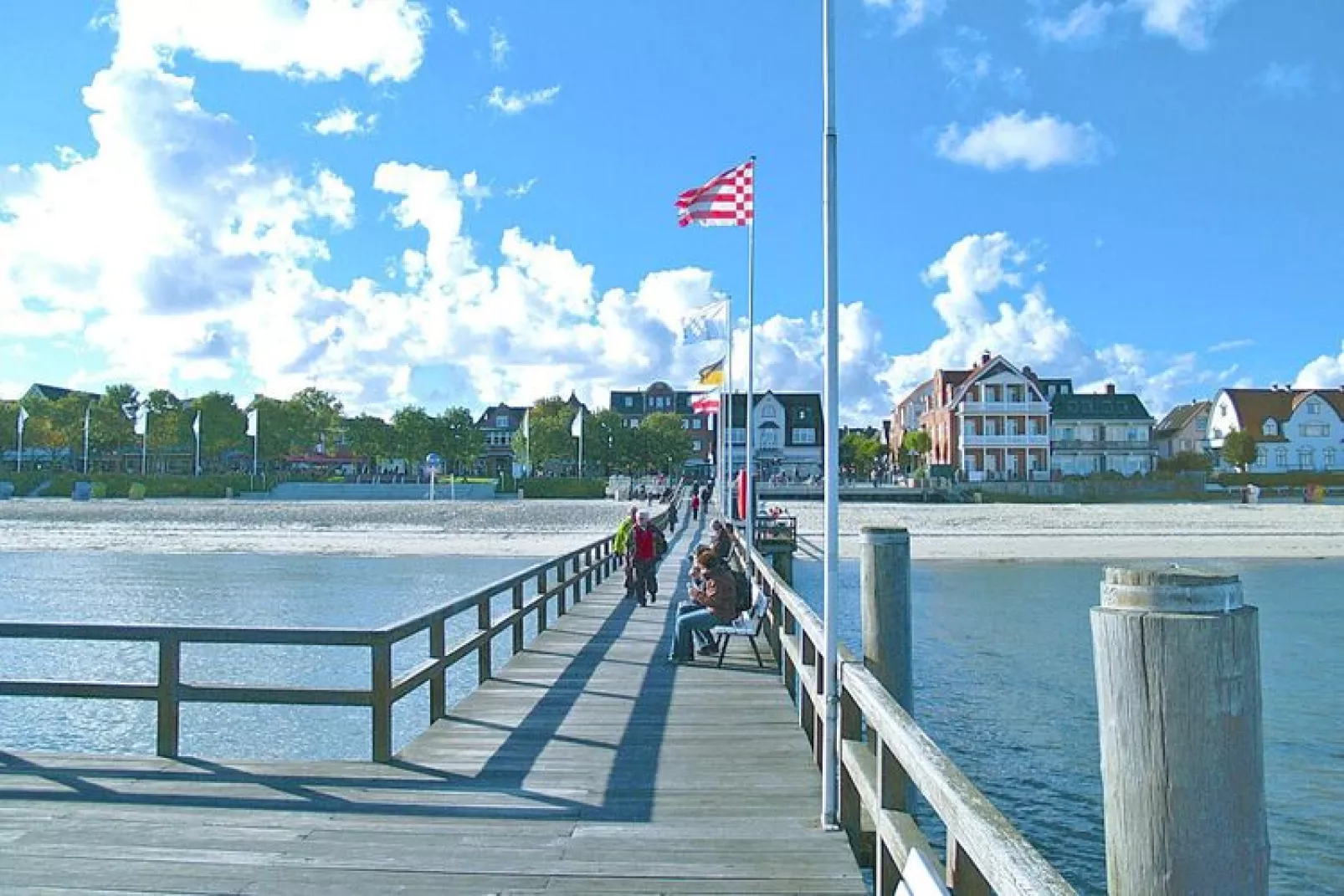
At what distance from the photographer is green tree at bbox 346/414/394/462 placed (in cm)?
10056

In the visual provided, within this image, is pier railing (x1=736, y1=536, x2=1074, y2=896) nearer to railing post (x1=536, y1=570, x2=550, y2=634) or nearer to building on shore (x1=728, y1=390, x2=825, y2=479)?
railing post (x1=536, y1=570, x2=550, y2=634)

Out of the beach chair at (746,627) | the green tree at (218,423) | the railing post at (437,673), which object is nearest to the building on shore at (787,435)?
the green tree at (218,423)

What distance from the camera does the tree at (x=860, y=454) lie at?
108 metres

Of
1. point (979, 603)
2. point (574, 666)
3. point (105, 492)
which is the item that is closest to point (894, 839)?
point (574, 666)

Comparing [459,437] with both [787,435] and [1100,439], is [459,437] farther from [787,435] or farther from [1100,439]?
[1100,439]

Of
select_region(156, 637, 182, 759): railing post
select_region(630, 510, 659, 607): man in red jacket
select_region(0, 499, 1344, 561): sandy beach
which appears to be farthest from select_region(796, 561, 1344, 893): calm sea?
select_region(0, 499, 1344, 561): sandy beach

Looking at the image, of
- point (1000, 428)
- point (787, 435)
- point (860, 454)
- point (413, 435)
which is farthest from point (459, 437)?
point (1000, 428)

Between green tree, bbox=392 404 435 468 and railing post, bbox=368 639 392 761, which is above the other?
green tree, bbox=392 404 435 468

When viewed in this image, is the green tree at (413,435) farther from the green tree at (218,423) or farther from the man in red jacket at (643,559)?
the man in red jacket at (643,559)

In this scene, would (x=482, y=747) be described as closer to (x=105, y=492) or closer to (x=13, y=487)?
(x=105, y=492)

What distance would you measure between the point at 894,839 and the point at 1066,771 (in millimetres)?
7723

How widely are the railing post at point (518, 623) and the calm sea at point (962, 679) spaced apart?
145cm

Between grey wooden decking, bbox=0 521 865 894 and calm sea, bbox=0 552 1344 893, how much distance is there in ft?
11.1

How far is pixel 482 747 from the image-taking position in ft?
24.3
